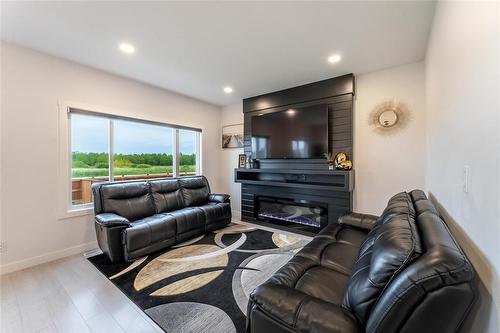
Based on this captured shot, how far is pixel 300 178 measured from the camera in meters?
3.83

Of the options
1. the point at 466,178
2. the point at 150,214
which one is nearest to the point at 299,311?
the point at 466,178

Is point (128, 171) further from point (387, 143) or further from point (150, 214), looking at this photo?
point (387, 143)

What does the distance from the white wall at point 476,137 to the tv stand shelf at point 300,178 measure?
1680mm

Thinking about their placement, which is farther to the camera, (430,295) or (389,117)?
(389,117)

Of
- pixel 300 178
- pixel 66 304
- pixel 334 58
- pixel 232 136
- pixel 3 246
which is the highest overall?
pixel 334 58

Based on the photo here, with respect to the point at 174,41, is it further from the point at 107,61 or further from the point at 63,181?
the point at 63,181

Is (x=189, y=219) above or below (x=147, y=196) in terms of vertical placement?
below

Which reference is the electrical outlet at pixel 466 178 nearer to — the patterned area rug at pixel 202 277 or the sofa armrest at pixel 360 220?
the sofa armrest at pixel 360 220

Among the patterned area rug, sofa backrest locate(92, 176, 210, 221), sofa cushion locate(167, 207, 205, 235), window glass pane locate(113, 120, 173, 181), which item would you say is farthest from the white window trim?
sofa cushion locate(167, 207, 205, 235)

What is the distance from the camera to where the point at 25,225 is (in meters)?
2.54

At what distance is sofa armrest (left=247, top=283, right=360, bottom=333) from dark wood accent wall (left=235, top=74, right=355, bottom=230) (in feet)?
7.99

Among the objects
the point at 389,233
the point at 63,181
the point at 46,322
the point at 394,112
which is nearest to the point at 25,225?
the point at 63,181

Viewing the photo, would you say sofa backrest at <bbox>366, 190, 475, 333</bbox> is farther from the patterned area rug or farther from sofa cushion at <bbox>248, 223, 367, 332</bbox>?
the patterned area rug

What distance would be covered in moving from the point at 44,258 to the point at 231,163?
132 inches
